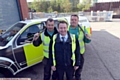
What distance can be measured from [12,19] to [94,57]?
18.7ft

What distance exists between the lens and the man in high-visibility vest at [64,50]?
224cm

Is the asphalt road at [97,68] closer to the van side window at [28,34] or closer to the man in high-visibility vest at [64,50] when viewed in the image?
the van side window at [28,34]

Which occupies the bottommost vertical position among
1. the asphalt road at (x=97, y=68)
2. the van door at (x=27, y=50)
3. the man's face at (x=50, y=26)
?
the asphalt road at (x=97, y=68)

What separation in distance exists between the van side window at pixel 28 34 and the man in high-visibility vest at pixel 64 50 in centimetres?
124

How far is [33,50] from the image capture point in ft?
11.7

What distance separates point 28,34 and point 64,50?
1.68 metres

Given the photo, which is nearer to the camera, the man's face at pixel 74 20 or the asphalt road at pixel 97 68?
the man's face at pixel 74 20

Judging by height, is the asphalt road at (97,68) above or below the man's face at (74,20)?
below

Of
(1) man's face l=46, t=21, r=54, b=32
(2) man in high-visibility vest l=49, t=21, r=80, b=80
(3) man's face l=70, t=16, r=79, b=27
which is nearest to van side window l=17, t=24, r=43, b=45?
(1) man's face l=46, t=21, r=54, b=32

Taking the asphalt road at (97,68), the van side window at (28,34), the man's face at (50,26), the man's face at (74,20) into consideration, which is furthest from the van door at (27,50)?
the man's face at (74,20)

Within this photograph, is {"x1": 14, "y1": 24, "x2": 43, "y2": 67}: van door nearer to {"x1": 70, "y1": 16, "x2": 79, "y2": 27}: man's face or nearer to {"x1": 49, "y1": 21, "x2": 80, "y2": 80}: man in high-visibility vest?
{"x1": 49, "y1": 21, "x2": 80, "y2": 80}: man in high-visibility vest

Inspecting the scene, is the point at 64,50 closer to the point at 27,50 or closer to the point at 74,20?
the point at 74,20

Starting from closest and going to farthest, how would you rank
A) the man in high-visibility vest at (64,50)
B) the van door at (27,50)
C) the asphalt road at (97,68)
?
the man in high-visibility vest at (64,50)
the van door at (27,50)
the asphalt road at (97,68)

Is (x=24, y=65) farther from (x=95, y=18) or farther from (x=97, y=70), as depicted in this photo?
(x=95, y=18)
